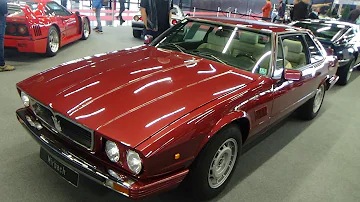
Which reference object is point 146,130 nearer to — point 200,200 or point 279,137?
point 200,200

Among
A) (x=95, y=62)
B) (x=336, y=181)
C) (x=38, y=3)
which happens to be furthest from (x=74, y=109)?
(x=38, y=3)

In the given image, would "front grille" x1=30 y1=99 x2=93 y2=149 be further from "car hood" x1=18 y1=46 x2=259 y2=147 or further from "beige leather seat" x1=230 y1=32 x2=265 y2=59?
"beige leather seat" x1=230 y1=32 x2=265 y2=59

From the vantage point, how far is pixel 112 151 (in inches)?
68.7

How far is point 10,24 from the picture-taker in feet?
16.5

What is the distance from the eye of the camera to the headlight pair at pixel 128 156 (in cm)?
169

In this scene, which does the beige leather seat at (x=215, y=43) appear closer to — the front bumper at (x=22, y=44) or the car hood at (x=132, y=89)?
the car hood at (x=132, y=89)

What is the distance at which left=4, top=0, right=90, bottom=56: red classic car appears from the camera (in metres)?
5.06

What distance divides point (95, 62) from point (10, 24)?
3.27 m

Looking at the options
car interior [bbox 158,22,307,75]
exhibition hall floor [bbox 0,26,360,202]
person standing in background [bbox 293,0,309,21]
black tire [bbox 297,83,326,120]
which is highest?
person standing in background [bbox 293,0,309,21]

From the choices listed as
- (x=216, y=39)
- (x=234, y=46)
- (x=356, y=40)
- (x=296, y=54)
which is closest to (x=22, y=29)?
(x=216, y=39)

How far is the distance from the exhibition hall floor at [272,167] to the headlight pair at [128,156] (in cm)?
20

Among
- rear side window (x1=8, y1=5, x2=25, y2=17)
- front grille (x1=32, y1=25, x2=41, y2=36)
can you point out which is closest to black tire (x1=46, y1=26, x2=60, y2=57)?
front grille (x1=32, y1=25, x2=41, y2=36)

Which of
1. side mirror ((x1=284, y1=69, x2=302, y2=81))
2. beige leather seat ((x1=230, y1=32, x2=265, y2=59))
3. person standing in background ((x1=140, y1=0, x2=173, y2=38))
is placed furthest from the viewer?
person standing in background ((x1=140, y1=0, x2=173, y2=38))

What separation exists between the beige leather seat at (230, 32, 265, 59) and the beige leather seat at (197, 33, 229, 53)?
11 centimetres
